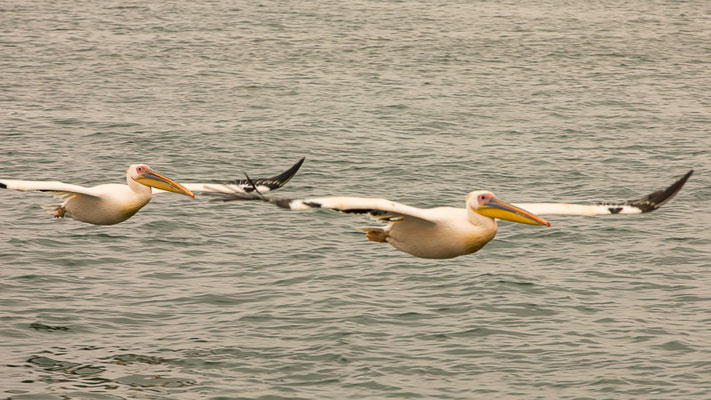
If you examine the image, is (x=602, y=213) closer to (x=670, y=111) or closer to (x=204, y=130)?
(x=204, y=130)

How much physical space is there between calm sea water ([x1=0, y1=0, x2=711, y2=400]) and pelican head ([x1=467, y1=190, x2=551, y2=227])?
1241 centimetres

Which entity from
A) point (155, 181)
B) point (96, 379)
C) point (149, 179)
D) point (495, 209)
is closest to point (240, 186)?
point (155, 181)

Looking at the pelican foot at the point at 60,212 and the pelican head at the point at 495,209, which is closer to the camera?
the pelican head at the point at 495,209

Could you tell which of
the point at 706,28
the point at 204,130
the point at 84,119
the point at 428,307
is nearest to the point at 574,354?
the point at 428,307

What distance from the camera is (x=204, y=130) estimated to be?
185 feet

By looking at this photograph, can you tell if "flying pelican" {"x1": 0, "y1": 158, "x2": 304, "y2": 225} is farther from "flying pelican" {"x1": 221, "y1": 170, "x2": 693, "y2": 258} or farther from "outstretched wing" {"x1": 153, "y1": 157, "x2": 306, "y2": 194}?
"flying pelican" {"x1": 221, "y1": 170, "x2": 693, "y2": 258}

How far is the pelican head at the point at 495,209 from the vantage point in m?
16.7

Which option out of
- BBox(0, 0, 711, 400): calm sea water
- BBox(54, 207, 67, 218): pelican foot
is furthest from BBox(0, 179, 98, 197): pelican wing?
BBox(0, 0, 711, 400): calm sea water

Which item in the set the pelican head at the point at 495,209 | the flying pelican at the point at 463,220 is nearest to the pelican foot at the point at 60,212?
the flying pelican at the point at 463,220

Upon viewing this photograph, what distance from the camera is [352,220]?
4316 cm

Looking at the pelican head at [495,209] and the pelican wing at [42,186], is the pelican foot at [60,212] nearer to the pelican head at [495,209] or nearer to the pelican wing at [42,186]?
the pelican wing at [42,186]

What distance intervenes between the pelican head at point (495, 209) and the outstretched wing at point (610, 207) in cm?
53

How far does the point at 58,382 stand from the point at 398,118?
33790mm

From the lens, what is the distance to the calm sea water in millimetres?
30469
